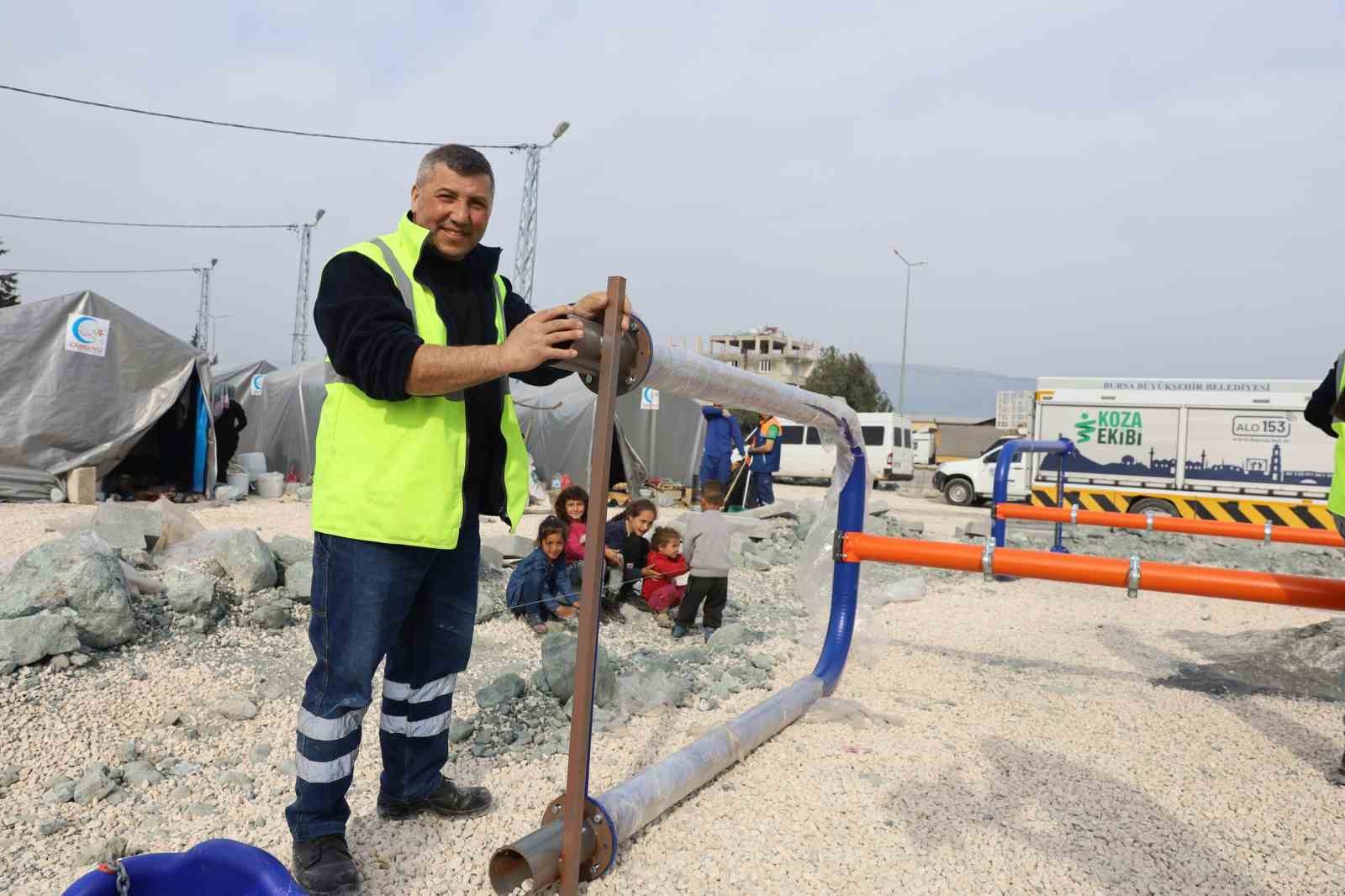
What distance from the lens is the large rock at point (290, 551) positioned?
5.57 metres

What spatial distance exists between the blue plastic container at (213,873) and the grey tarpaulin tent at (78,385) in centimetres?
1002

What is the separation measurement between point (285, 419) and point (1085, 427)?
502 inches

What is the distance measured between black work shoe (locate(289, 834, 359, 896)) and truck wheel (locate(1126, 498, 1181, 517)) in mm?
12444

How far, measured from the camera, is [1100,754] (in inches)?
134

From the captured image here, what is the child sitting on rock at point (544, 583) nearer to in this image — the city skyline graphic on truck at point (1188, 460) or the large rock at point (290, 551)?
the large rock at point (290, 551)

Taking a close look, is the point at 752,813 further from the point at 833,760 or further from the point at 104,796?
the point at 104,796

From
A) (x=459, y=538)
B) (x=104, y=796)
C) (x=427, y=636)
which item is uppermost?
(x=459, y=538)

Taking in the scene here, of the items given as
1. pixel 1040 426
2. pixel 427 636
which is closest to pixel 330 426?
pixel 427 636

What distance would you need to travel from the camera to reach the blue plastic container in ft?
5.63

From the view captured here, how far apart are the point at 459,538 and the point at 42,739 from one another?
1.93 meters

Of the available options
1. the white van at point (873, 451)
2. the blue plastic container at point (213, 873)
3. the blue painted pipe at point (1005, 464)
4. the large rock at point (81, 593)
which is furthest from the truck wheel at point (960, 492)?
the blue plastic container at point (213, 873)

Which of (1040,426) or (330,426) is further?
(1040,426)

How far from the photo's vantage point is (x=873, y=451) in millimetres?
22281

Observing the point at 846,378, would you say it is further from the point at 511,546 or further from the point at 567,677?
the point at 567,677
